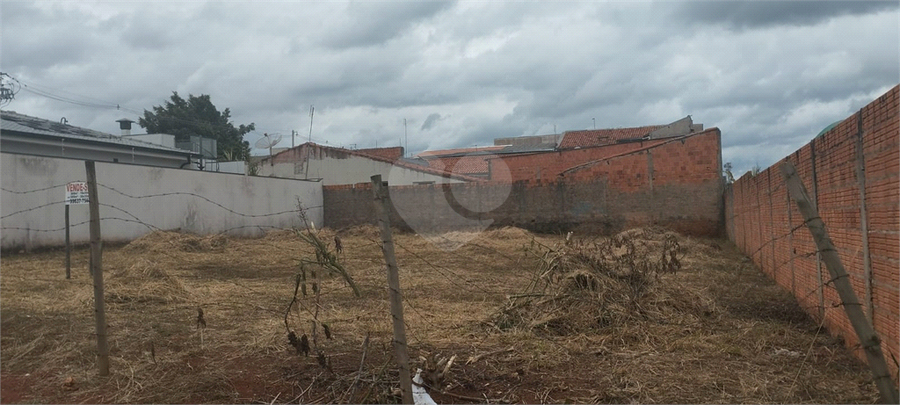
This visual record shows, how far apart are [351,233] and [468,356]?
668 inches

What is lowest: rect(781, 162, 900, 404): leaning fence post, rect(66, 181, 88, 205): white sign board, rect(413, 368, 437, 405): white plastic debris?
rect(413, 368, 437, 405): white plastic debris

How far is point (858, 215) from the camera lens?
4.21 m

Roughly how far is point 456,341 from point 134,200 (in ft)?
46.2

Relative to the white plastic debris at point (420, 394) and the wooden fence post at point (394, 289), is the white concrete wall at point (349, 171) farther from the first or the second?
the wooden fence post at point (394, 289)

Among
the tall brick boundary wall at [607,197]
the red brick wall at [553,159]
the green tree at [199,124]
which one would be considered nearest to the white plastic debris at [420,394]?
the tall brick boundary wall at [607,197]

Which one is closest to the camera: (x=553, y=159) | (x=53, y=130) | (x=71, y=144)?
(x=71, y=144)

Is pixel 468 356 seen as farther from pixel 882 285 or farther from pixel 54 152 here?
pixel 54 152

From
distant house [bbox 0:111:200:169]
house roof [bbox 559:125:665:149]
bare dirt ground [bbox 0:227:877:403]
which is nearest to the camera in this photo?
bare dirt ground [bbox 0:227:877:403]

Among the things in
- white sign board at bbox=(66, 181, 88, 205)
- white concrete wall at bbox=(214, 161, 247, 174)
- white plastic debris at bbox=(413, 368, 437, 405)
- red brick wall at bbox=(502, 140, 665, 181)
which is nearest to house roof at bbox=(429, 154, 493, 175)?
red brick wall at bbox=(502, 140, 665, 181)

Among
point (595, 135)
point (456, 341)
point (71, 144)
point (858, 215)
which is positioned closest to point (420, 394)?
point (456, 341)

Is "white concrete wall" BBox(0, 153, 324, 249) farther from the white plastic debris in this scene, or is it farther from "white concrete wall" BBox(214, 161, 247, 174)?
"white concrete wall" BBox(214, 161, 247, 174)

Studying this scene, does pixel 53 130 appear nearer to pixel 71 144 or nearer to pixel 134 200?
pixel 71 144

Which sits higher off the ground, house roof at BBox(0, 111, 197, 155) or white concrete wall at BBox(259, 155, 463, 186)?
house roof at BBox(0, 111, 197, 155)

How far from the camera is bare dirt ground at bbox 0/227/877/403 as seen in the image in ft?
12.6
